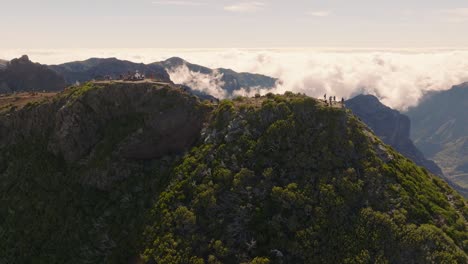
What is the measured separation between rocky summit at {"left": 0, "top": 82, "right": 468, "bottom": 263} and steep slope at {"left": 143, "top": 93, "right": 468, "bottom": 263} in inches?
9.6

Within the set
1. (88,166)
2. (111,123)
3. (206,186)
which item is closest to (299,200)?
(206,186)

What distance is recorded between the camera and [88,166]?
9081 cm

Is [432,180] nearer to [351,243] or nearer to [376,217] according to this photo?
[376,217]

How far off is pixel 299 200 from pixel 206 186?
62.4ft

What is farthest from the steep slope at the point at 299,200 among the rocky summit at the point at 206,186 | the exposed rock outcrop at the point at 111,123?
the exposed rock outcrop at the point at 111,123

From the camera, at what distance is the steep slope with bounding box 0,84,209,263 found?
264ft

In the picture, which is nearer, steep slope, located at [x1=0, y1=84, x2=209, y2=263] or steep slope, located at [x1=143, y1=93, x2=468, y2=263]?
steep slope, located at [x1=143, y1=93, x2=468, y2=263]

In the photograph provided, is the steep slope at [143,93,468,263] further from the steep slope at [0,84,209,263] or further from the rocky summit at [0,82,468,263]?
the steep slope at [0,84,209,263]

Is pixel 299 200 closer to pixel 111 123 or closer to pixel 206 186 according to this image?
pixel 206 186

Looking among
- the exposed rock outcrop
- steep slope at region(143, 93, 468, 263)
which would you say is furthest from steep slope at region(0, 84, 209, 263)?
steep slope at region(143, 93, 468, 263)

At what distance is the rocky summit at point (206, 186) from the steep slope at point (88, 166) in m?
0.26

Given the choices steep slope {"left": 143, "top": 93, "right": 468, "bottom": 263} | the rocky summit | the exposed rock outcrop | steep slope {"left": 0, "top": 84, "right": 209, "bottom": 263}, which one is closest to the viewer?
steep slope {"left": 143, "top": 93, "right": 468, "bottom": 263}

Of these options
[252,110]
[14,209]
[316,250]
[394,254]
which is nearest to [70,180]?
[14,209]

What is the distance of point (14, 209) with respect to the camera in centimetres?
8625
